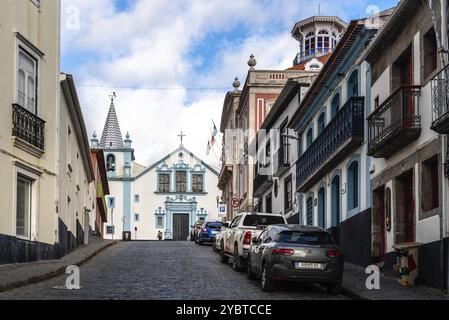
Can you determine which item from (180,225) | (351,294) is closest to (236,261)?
(351,294)

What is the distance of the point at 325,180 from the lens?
2777cm

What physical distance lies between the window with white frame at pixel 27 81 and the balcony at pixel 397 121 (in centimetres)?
876

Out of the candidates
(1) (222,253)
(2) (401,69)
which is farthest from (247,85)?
(2) (401,69)

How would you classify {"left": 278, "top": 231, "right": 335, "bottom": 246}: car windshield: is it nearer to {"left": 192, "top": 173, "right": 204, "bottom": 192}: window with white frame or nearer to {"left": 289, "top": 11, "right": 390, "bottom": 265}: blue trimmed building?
{"left": 289, "top": 11, "right": 390, "bottom": 265}: blue trimmed building

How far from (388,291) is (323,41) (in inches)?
1761

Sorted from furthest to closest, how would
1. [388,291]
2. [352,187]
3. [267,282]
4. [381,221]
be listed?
[352,187] < [381,221] < [267,282] < [388,291]

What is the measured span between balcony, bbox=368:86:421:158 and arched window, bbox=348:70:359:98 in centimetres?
388

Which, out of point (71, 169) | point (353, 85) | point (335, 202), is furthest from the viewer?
point (71, 169)

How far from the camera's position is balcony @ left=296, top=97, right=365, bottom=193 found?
22.1 m

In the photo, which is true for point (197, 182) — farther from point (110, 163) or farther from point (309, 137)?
point (309, 137)

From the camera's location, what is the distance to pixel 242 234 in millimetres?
21500

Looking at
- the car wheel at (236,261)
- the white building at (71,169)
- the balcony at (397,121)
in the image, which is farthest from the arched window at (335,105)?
the white building at (71,169)

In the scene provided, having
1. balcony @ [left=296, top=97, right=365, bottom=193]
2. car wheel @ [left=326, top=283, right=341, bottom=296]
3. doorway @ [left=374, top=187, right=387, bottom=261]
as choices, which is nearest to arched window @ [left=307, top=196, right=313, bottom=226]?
balcony @ [left=296, top=97, right=365, bottom=193]
